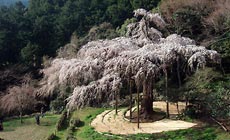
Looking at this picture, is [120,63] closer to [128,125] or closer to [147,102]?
[147,102]

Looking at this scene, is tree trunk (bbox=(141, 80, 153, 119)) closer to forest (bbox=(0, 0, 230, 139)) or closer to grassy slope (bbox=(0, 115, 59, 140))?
forest (bbox=(0, 0, 230, 139))

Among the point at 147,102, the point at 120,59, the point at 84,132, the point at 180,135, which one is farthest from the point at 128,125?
the point at 120,59

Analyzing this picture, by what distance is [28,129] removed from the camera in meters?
22.1

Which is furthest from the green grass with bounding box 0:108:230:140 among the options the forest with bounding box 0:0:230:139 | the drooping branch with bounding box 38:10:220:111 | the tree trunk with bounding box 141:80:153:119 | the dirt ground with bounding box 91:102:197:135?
the tree trunk with bounding box 141:80:153:119

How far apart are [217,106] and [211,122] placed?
84cm

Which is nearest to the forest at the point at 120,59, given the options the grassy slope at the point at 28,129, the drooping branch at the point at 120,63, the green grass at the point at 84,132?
the drooping branch at the point at 120,63

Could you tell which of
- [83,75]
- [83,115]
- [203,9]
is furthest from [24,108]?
[203,9]

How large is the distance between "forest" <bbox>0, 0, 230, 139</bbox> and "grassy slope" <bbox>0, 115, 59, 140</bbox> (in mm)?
1243

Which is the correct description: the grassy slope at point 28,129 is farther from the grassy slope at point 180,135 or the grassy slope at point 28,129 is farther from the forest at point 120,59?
the grassy slope at point 180,135

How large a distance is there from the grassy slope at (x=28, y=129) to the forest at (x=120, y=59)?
4.08ft

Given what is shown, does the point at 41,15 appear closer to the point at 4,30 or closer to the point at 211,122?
the point at 4,30

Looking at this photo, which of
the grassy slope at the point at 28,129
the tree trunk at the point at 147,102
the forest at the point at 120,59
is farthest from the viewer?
the grassy slope at the point at 28,129

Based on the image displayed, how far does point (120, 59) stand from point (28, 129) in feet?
Result: 30.5

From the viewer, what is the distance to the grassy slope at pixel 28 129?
20.2 m
